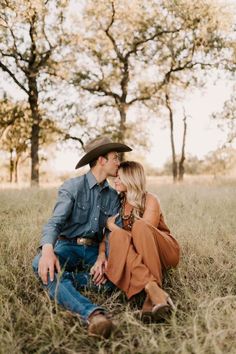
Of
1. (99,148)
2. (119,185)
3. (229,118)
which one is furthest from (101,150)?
(229,118)

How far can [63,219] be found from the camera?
3.83 meters

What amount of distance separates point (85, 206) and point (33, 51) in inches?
591

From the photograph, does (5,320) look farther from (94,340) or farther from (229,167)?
(229,167)

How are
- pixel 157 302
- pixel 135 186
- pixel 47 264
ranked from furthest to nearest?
1. pixel 135 186
2. pixel 47 264
3. pixel 157 302

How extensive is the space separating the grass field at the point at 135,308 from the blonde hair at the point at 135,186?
77 centimetres

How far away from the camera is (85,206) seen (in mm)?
4141

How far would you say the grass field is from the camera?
9.04ft

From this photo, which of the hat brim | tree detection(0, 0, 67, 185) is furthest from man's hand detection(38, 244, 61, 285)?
tree detection(0, 0, 67, 185)

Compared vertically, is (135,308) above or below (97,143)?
below

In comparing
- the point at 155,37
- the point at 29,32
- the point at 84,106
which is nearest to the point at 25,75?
the point at 29,32

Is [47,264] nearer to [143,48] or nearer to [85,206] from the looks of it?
[85,206]

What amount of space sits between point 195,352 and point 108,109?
710 inches

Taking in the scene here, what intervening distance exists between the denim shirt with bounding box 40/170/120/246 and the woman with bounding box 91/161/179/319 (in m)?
0.15

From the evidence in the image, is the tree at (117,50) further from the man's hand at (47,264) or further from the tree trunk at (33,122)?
the man's hand at (47,264)
